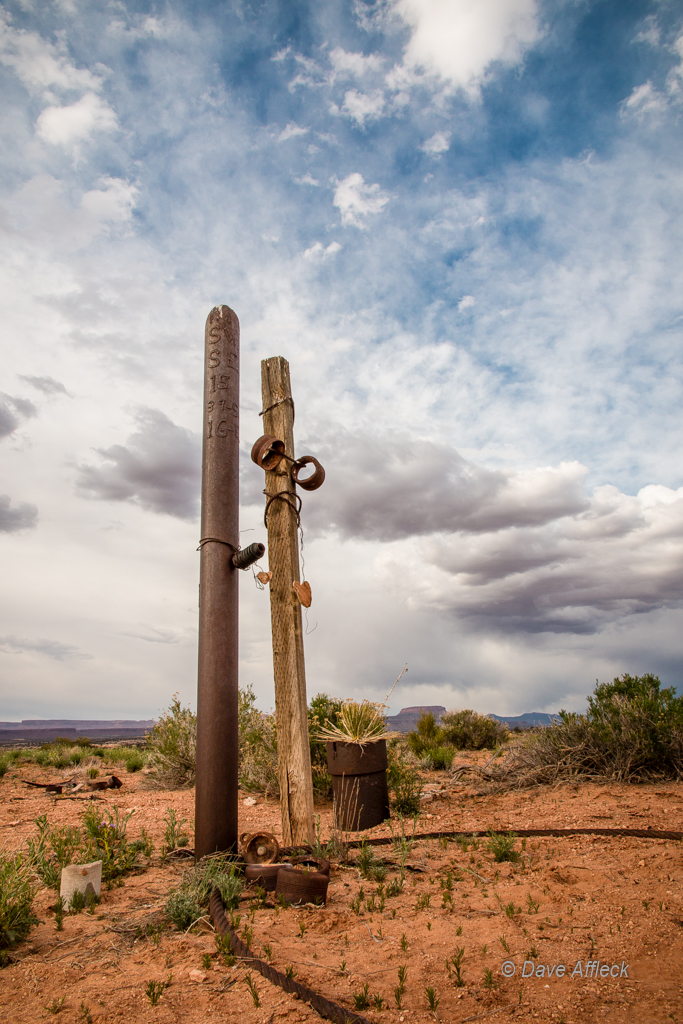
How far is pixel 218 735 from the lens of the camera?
4.07 metres

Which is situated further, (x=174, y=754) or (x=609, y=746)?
(x=174, y=754)

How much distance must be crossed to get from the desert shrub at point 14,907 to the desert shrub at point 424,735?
825cm

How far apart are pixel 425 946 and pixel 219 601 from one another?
8.17 feet

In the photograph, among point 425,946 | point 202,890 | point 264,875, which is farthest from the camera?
point 264,875

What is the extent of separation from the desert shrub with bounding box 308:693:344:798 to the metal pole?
2.94 m

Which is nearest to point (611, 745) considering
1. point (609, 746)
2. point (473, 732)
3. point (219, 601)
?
point (609, 746)

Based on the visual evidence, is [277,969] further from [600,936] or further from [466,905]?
[600,936]

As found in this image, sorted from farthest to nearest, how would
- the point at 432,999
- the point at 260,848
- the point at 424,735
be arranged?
the point at 424,735, the point at 260,848, the point at 432,999

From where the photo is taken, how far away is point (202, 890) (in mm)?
3301

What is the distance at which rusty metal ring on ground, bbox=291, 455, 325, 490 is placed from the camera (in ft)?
17.0

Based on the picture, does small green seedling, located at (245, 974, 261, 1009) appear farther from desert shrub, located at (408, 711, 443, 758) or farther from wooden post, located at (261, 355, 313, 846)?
desert shrub, located at (408, 711, 443, 758)

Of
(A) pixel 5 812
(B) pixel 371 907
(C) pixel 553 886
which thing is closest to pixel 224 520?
(B) pixel 371 907

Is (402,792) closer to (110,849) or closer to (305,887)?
(305,887)

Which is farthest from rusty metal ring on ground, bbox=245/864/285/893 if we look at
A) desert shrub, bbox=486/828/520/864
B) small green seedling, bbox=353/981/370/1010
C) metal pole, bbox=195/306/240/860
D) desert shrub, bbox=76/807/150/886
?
desert shrub, bbox=486/828/520/864
